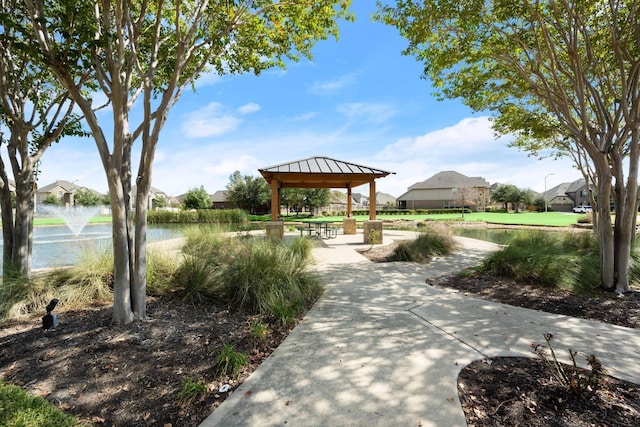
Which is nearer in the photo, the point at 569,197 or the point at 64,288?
Result: the point at 64,288

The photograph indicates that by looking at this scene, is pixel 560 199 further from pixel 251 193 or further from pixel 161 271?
pixel 161 271

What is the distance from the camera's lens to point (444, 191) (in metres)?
55.6

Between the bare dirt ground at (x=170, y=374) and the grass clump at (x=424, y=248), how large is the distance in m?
4.24

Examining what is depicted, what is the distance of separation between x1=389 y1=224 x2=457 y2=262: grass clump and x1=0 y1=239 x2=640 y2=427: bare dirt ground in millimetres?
4239

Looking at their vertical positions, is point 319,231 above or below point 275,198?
below

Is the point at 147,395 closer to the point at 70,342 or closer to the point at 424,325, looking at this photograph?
the point at 70,342

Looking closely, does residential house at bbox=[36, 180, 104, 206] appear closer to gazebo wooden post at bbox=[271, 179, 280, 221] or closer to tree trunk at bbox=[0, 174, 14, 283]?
gazebo wooden post at bbox=[271, 179, 280, 221]

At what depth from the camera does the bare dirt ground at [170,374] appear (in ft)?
6.97

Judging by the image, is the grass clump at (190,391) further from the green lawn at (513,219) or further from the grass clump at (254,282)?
the green lawn at (513,219)

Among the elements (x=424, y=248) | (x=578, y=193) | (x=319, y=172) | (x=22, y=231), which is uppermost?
(x=578, y=193)

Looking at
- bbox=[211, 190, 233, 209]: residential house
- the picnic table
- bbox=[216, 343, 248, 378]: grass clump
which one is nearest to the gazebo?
the picnic table

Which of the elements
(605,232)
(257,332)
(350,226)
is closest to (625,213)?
(605,232)

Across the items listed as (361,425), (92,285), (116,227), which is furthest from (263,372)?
(92,285)

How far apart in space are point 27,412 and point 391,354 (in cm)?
280
